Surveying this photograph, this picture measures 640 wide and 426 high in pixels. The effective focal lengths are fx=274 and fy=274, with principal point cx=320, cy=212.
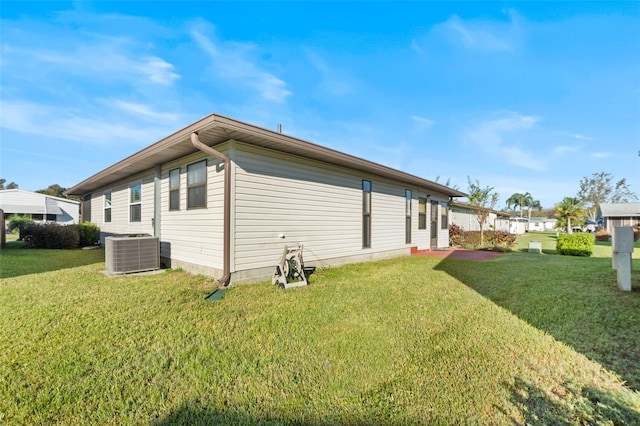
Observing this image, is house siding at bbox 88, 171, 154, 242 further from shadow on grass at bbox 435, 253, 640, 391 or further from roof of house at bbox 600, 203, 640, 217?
roof of house at bbox 600, 203, 640, 217

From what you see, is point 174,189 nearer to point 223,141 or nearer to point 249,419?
point 223,141

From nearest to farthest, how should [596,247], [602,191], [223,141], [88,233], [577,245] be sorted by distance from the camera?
[223,141], [577,245], [88,233], [596,247], [602,191]

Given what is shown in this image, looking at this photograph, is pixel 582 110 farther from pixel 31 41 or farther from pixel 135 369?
pixel 31 41

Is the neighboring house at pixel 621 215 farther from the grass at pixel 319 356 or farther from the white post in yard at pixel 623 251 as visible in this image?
the grass at pixel 319 356

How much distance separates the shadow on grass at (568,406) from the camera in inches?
70.2

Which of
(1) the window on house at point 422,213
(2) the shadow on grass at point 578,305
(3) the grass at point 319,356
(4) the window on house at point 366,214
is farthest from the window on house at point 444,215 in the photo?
(3) the grass at point 319,356

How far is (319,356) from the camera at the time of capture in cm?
260

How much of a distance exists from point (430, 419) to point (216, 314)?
9.25 ft

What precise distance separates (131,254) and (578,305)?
7.99 m

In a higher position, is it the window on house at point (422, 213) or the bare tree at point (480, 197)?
the bare tree at point (480, 197)

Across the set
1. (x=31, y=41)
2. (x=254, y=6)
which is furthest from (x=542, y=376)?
(x=31, y=41)

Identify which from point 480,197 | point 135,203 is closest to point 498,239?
point 480,197

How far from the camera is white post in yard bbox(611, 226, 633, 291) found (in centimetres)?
405

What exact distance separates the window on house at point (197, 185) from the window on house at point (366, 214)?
438 centimetres
